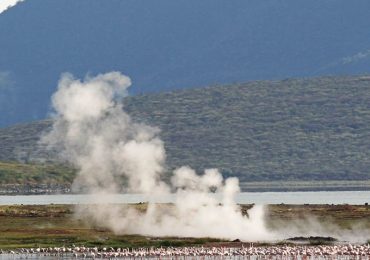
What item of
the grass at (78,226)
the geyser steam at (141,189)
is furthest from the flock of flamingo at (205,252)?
the geyser steam at (141,189)

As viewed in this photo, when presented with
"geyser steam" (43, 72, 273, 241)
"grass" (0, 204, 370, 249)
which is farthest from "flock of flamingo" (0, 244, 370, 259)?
"geyser steam" (43, 72, 273, 241)

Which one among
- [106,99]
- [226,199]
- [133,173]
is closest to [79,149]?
[106,99]

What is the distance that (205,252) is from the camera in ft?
379

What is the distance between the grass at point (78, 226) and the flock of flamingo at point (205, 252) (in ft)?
19.7

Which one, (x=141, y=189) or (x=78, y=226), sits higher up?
(x=141, y=189)

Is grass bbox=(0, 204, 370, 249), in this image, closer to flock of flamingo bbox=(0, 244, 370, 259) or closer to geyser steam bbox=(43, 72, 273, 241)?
geyser steam bbox=(43, 72, 273, 241)

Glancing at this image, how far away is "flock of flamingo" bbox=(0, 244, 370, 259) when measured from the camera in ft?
366

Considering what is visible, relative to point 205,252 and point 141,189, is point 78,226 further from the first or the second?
point 205,252

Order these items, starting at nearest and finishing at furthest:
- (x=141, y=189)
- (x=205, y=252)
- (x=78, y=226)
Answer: (x=205, y=252)
(x=78, y=226)
(x=141, y=189)

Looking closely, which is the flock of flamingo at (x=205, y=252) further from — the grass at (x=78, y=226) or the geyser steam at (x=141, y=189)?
the geyser steam at (x=141, y=189)

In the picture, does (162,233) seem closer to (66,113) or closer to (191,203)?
(191,203)

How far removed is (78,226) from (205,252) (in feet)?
126

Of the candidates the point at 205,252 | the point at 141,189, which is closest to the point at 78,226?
the point at 141,189

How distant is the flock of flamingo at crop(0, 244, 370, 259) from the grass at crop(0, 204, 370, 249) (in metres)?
6.01
